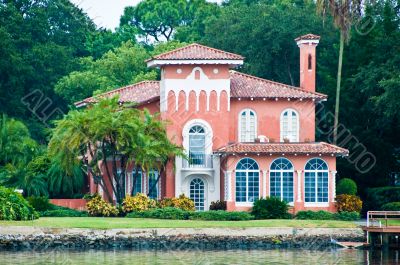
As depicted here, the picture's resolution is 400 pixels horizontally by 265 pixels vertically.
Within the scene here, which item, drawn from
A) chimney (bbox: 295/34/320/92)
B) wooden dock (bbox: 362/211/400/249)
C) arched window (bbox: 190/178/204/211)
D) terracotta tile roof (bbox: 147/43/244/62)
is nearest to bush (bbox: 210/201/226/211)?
arched window (bbox: 190/178/204/211)

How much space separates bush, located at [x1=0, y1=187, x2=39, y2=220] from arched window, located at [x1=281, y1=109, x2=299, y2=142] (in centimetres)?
1601

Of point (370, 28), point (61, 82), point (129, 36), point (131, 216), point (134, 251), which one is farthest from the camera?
point (129, 36)

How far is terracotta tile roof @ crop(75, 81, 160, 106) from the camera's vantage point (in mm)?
65875

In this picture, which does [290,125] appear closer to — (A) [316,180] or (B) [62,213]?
(A) [316,180]

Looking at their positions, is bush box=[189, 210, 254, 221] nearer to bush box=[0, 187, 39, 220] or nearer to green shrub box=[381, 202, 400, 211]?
bush box=[0, 187, 39, 220]

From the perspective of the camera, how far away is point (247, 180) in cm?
6234

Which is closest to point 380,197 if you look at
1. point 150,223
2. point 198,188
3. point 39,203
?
point 198,188

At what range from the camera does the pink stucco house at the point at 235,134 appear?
62312mm

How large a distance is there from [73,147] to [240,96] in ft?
32.9

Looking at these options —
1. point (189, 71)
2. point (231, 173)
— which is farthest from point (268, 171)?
point (189, 71)

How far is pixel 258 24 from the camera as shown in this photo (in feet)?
285

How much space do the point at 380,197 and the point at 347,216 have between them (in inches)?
240

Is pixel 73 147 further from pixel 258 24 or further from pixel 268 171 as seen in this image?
pixel 258 24

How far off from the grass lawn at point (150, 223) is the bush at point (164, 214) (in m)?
1.61
